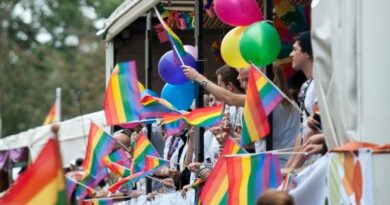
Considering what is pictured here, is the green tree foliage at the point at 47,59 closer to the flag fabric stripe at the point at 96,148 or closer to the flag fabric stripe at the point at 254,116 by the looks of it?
the flag fabric stripe at the point at 96,148

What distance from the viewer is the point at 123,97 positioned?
1336cm

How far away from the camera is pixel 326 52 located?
28.1ft

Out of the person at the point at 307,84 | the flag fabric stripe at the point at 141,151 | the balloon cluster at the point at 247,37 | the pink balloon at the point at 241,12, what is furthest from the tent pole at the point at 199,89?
the person at the point at 307,84

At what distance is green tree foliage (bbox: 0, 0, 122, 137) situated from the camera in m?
50.5

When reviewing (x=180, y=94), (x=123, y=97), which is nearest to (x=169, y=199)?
(x=180, y=94)

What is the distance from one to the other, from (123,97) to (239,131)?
108 inches

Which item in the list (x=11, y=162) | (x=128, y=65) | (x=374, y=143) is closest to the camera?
(x=374, y=143)

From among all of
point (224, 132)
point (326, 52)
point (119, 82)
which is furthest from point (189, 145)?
point (326, 52)

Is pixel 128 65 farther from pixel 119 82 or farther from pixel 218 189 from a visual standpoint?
pixel 218 189

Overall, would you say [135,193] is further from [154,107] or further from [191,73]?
[191,73]

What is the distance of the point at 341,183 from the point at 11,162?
19.6m

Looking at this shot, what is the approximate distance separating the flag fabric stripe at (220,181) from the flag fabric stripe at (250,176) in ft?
0.40

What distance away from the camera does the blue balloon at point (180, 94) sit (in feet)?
42.2

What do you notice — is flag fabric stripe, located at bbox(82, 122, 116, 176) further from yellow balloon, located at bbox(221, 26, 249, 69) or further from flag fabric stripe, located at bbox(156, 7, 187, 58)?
yellow balloon, located at bbox(221, 26, 249, 69)
